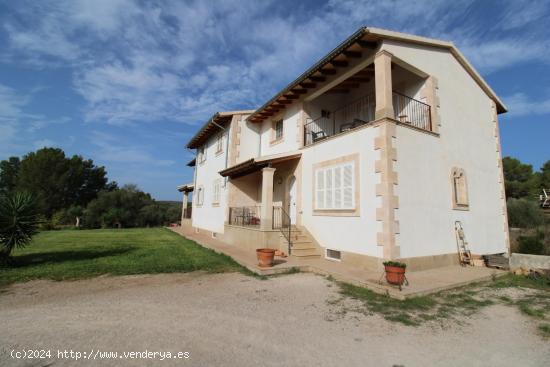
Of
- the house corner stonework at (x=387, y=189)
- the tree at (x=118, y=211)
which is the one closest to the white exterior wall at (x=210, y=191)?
the house corner stonework at (x=387, y=189)

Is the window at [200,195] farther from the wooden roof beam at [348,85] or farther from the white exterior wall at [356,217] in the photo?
the wooden roof beam at [348,85]

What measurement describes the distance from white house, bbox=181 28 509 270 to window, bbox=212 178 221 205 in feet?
4.81

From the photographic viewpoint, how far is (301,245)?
32.3 feet

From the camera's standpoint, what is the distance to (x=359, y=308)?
16.0 ft

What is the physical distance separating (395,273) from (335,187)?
12.7ft

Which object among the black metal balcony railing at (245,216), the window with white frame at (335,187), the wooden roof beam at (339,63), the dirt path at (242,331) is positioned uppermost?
the wooden roof beam at (339,63)

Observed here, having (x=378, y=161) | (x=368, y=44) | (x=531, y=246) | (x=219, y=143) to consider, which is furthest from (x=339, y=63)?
(x=531, y=246)

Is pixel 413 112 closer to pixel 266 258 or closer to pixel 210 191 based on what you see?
pixel 266 258

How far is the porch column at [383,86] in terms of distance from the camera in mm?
7715

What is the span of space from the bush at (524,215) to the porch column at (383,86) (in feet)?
46.1

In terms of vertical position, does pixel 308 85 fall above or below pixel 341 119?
above

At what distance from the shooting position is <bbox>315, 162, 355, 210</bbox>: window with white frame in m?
A: 8.60

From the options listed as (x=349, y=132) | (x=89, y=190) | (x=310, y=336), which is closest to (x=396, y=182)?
(x=349, y=132)

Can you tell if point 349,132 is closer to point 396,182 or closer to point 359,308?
point 396,182
